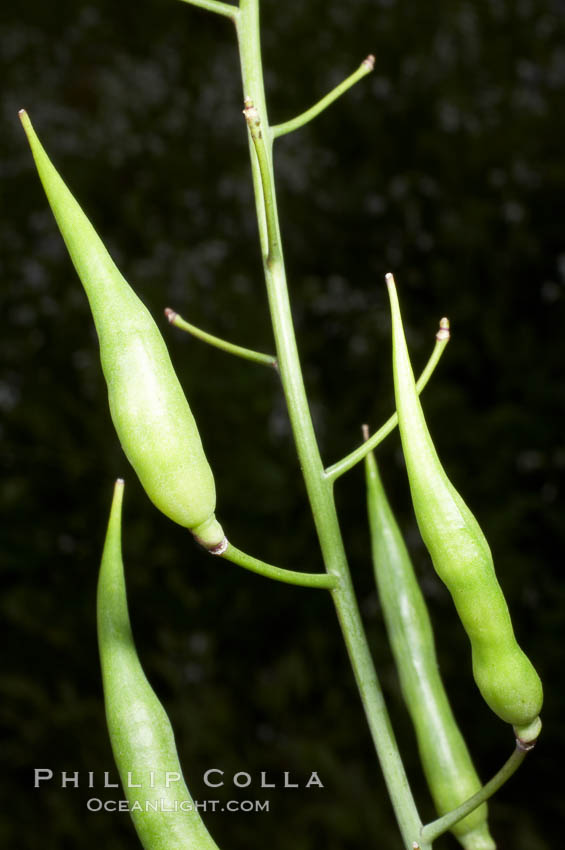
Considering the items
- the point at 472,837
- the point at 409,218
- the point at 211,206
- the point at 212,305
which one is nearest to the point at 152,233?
the point at 211,206

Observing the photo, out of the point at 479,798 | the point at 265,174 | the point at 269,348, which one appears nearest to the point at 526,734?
the point at 479,798

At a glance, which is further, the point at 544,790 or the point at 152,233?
the point at 152,233

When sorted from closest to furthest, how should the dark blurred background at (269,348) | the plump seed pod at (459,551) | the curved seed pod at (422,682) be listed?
the plump seed pod at (459,551) → the curved seed pod at (422,682) → the dark blurred background at (269,348)

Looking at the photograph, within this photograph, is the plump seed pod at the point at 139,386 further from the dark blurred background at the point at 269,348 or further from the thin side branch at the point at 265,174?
the dark blurred background at the point at 269,348

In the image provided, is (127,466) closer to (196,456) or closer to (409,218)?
(409,218)

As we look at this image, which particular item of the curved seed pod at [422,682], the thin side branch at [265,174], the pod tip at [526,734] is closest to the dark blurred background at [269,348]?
the curved seed pod at [422,682]

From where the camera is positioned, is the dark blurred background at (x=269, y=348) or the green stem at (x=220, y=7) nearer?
the green stem at (x=220, y=7)

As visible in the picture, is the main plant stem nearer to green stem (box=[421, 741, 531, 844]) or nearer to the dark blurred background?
green stem (box=[421, 741, 531, 844])
